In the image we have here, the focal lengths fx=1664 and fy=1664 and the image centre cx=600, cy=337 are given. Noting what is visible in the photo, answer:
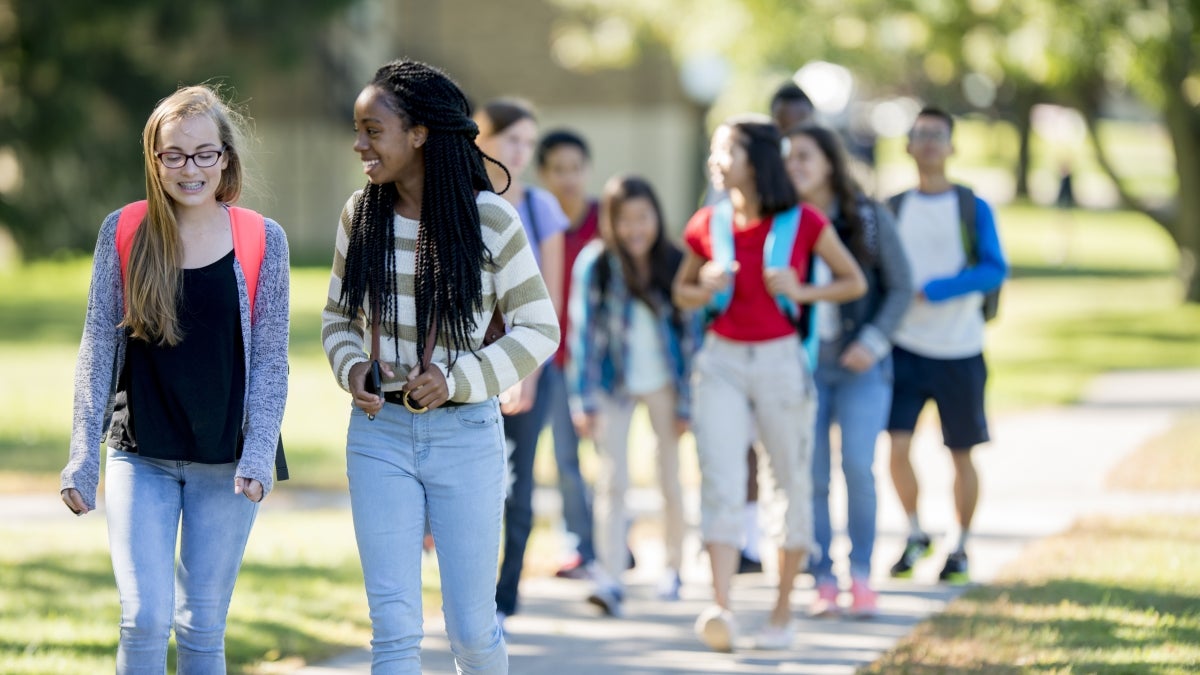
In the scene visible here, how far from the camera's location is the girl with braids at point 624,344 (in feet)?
24.6

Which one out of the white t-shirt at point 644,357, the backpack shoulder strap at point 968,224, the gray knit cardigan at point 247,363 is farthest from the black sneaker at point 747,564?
the gray knit cardigan at point 247,363

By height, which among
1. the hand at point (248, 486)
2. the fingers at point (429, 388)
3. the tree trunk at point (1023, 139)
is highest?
the tree trunk at point (1023, 139)

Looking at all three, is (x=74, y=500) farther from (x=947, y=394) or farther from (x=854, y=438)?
(x=947, y=394)

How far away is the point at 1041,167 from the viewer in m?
69.7

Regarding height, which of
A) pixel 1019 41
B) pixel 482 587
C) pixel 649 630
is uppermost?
pixel 1019 41

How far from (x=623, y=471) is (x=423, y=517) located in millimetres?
3174

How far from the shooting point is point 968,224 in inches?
305

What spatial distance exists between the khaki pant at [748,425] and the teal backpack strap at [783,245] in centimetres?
14

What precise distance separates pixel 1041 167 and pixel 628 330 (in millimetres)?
65181

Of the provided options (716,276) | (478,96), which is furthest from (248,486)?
(478,96)

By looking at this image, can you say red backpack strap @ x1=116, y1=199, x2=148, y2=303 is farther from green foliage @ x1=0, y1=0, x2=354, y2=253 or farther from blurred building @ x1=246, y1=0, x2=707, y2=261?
blurred building @ x1=246, y1=0, x2=707, y2=261

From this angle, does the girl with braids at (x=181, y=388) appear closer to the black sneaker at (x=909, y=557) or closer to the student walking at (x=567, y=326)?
the student walking at (x=567, y=326)

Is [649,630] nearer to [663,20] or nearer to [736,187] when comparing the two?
[736,187]

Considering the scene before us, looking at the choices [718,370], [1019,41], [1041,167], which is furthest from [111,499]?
[1041,167]
